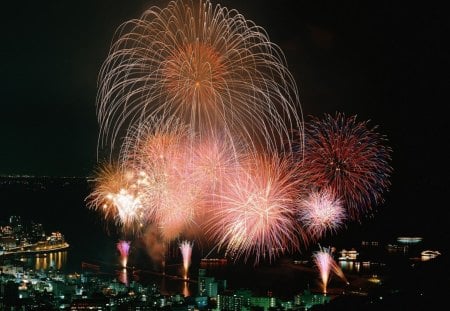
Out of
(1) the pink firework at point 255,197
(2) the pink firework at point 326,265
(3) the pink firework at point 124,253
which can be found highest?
(1) the pink firework at point 255,197

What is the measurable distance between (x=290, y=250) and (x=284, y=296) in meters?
8.18

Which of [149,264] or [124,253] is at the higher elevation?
[124,253]

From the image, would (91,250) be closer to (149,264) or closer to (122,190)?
(149,264)

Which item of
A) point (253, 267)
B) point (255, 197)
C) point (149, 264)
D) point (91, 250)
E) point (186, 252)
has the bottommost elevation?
point (253, 267)

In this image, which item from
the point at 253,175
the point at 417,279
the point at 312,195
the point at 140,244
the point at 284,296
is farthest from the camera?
the point at 140,244

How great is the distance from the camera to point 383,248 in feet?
76.5

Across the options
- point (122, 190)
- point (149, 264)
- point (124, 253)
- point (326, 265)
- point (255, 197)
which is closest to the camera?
point (255, 197)

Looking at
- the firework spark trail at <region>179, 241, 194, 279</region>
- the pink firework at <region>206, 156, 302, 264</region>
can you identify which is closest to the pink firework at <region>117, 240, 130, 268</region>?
the firework spark trail at <region>179, 241, 194, 279</region>

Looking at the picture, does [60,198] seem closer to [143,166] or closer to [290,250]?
[290,250]

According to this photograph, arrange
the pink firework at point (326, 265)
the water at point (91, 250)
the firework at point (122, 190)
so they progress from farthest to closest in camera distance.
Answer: the pink firework at point (326, 265) → the water at point (91, 250) → the firework at point (122, 190)

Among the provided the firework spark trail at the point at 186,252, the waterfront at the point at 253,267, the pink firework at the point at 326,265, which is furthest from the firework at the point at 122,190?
the pink firework at the point at 326,265

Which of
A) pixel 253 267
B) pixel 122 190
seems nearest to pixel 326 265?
pixel 253 267

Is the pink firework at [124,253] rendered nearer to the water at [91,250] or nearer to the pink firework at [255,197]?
the water at [91,250]

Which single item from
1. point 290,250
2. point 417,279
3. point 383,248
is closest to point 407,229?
point 383,248
